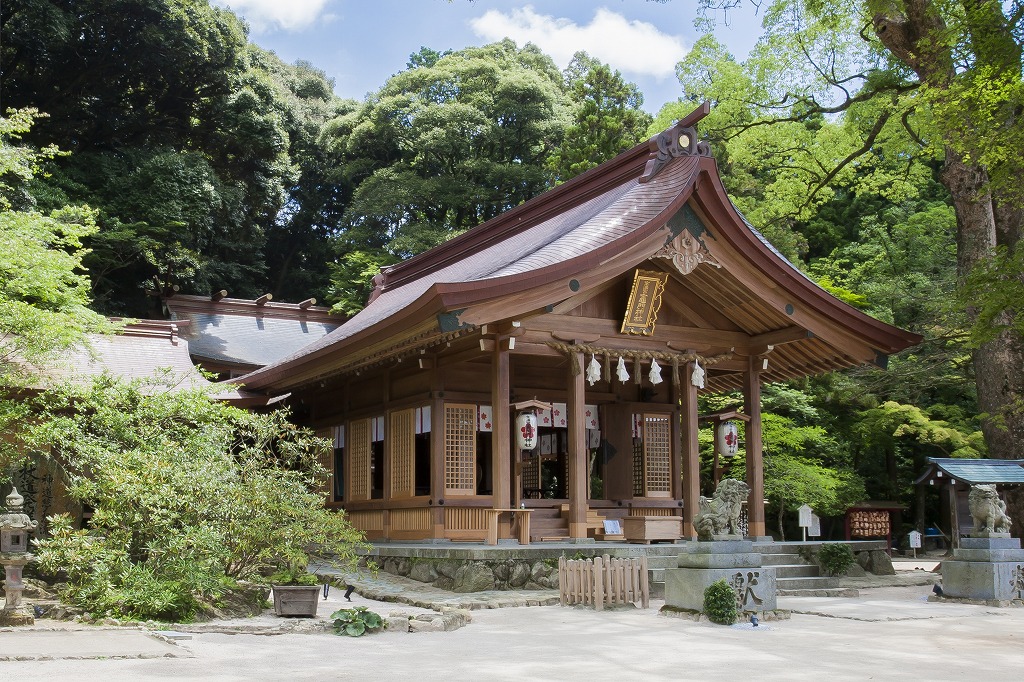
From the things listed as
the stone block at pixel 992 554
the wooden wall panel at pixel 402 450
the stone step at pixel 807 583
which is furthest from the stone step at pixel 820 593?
the wooden wall panel at pixel 402 450

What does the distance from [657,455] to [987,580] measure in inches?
267

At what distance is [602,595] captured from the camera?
11.7 meters

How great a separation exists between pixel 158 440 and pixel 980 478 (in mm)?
12570

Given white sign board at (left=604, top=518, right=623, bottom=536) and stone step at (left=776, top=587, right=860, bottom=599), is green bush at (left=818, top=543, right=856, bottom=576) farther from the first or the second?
white sign board at (left=604, top=518, right=623, bottom=536)

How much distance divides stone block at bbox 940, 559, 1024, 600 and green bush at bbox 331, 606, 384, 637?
332 inches

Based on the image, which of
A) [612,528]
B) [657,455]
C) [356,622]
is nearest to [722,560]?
[356,622]

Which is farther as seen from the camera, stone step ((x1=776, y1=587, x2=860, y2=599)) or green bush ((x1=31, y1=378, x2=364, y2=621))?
stone step ((x1=776, y1=587, x2=860, y2=599))

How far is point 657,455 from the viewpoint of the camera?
732 inches

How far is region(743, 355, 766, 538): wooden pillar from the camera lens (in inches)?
656

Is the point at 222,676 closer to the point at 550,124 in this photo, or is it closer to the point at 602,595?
the point at 602,595

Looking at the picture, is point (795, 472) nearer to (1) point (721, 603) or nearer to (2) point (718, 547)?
(2) point (718, 547)

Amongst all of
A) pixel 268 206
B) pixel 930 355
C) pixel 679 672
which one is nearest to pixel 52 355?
pixel 679 672

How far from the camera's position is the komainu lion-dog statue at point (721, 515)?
35.7 feet

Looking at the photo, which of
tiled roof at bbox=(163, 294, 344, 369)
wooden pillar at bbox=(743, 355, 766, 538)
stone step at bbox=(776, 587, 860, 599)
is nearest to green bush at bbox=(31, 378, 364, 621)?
stone step at bbox=(776, 587, 860, 599)
